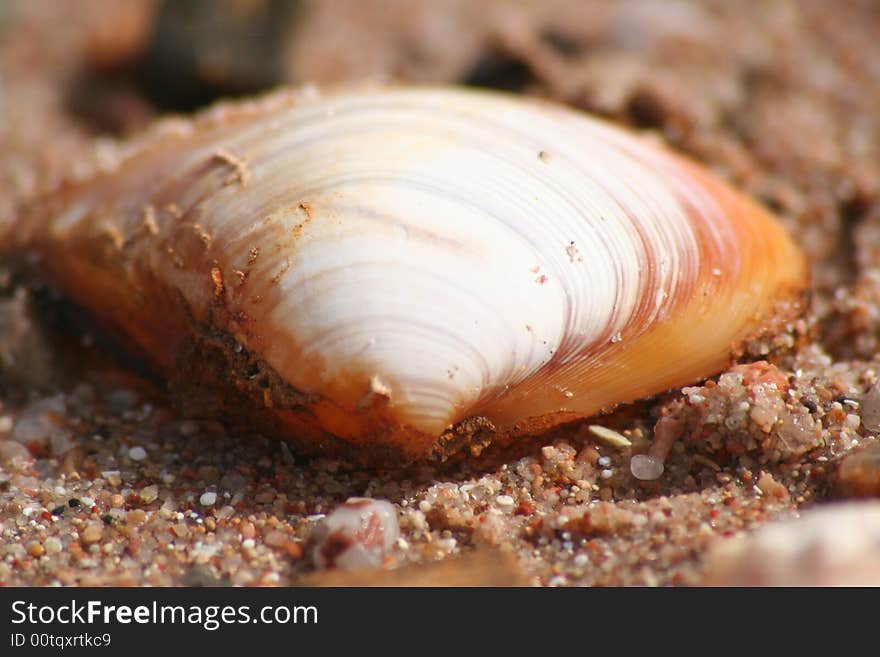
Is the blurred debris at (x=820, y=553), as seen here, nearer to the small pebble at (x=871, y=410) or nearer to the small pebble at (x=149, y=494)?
the small pebble at (x=871, y=410)

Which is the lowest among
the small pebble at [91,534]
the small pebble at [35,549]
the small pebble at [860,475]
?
the small pebble at [860,475]

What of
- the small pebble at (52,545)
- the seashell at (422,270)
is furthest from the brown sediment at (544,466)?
the seashell at (422,270)

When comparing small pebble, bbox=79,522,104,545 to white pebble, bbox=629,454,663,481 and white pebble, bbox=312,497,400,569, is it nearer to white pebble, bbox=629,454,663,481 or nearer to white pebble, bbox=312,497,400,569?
white pebble, bbox=312,497,400,569

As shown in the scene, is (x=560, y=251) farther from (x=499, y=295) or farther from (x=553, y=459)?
(x=553, y=459)
